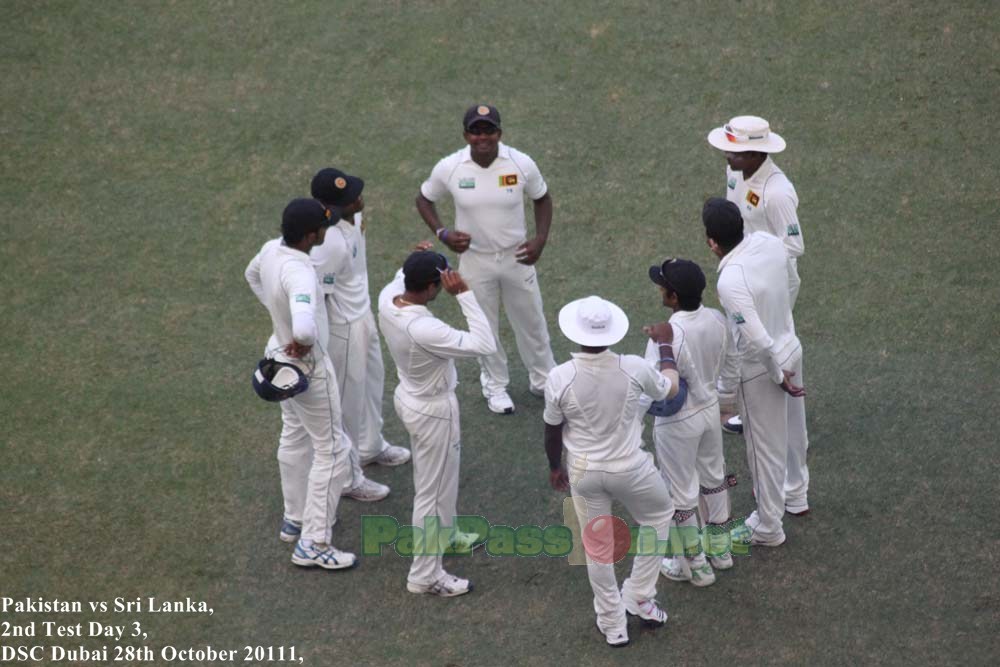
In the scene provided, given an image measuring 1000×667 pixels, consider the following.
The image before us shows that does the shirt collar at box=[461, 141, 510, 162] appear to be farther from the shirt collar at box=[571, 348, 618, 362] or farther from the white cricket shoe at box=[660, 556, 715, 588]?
the white cricket shoe at box=[660, 556, 715, 588]

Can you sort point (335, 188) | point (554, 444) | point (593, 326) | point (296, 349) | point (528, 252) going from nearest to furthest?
point (593, 326), point (554, 444), point (296, 349), point (335, 188), point (528, 252)

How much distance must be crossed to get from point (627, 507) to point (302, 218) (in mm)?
2219

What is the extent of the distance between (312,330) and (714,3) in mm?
6933

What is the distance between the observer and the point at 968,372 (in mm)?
7781

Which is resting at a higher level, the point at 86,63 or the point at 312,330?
the point at 86,63

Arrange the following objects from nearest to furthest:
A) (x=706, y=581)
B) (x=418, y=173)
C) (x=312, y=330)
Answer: (x=312, y=330)
(x=706, y=581)
(x=418, y=173)

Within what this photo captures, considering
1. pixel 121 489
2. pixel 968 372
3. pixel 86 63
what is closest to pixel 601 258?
pixel 968 372

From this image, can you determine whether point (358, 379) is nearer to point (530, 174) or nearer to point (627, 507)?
point (530, 174)

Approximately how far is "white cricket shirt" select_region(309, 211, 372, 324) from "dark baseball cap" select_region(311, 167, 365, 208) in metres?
0.14

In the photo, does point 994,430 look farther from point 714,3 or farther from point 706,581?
point 714,3

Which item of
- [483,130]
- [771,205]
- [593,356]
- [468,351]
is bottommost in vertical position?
[468,351]

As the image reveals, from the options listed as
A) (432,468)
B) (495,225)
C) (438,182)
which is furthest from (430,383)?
(438,182)

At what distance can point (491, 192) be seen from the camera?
7.29 metres

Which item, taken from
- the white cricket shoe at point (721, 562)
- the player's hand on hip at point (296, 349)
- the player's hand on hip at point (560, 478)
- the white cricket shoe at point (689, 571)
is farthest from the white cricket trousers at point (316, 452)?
the white cricket shoe at point (721, 562)
